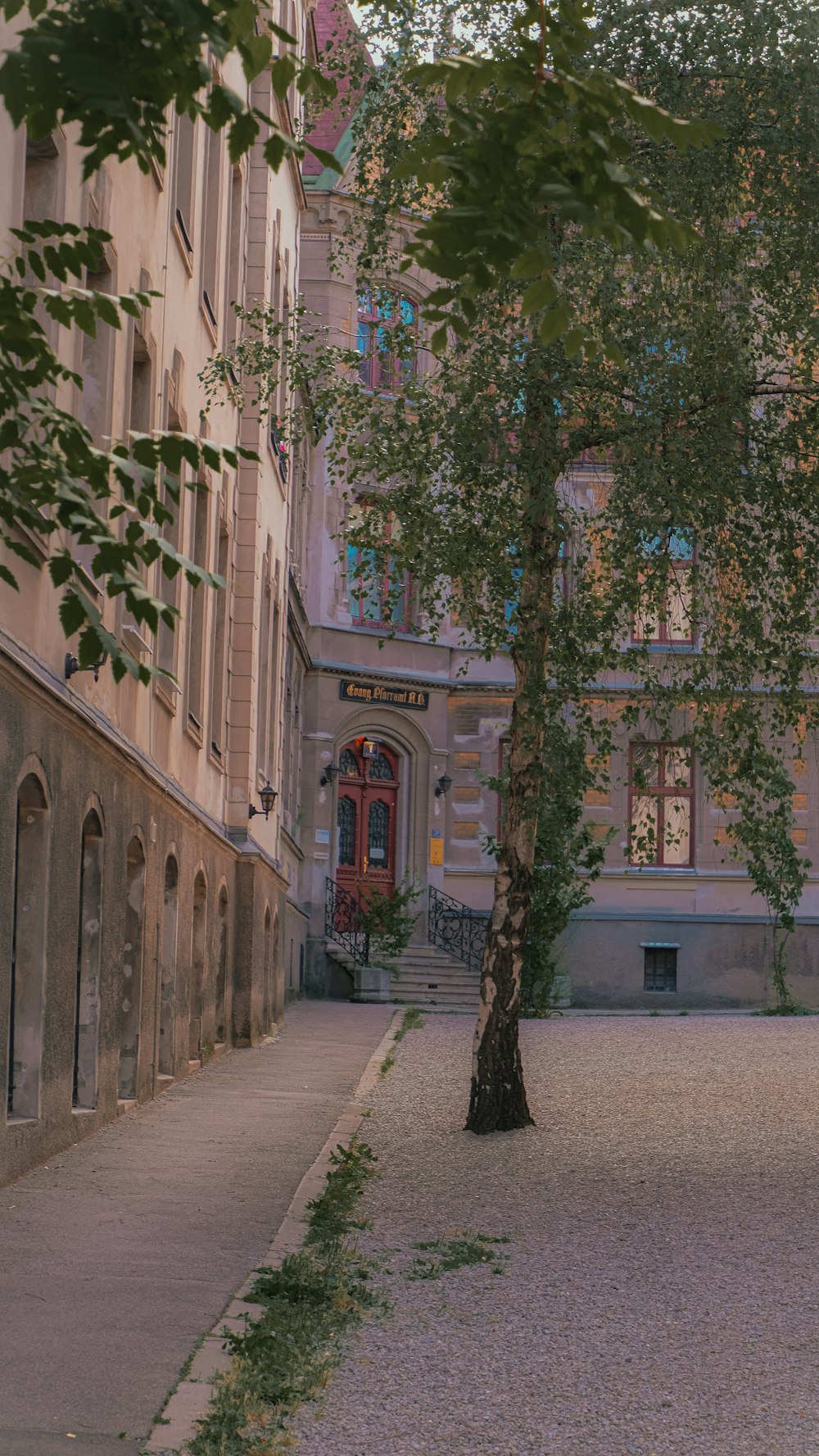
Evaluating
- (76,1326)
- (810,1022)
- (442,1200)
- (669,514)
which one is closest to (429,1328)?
(76,1326)

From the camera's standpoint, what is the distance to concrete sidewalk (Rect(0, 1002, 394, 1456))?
580cm

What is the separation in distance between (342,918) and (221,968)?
13821mm

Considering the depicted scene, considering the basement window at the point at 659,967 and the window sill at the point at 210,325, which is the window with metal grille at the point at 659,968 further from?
the window sill at the point at 210,325

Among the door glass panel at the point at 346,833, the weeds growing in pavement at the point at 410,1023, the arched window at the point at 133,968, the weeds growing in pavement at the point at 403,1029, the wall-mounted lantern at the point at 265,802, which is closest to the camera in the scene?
the arched window at the point at 133,968

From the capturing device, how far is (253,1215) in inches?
380

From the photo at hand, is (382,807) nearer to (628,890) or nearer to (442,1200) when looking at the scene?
(628,890)

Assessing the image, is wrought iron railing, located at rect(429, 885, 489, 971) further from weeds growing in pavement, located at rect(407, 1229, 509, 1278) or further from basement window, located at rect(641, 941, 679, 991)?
weeds growing in pavement, located at rect(407, 1229, 509, 1278)

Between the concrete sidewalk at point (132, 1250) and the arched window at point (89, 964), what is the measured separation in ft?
1.78

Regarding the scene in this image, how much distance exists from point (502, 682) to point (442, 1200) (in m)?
25.4

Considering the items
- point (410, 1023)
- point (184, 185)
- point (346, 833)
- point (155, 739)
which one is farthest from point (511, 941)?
point (346, 833)

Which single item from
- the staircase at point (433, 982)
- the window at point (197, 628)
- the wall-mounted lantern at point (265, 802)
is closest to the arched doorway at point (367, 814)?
the staircase at point (433, 982)

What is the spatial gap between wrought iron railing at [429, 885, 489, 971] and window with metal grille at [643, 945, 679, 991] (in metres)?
3.19

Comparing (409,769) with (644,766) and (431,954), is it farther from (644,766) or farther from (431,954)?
(644,766)

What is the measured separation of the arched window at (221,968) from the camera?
68.9ft
